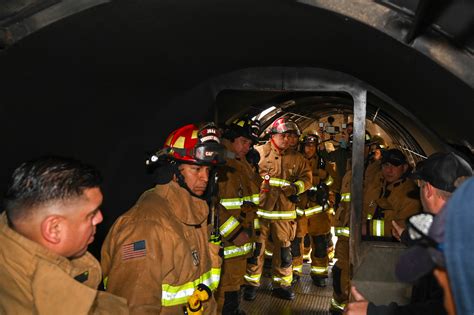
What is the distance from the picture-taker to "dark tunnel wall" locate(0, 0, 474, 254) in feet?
8.58

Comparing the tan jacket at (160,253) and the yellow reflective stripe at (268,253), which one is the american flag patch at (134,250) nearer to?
the tan jacket at (160,253)

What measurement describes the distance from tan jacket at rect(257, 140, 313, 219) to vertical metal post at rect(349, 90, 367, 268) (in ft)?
8.46

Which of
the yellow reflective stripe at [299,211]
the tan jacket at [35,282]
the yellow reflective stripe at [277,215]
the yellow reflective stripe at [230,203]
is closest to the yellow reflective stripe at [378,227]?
the yellow reflective stripe at [230,203]

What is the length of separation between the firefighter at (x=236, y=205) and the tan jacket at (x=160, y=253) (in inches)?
85.2

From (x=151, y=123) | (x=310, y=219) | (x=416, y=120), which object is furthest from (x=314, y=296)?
(x=151, y=123)

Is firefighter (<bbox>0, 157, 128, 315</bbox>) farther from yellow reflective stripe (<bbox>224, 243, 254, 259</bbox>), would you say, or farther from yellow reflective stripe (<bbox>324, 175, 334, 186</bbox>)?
yellow reflective stripe (<bbox>324, 175, 334, 186</bbox>)

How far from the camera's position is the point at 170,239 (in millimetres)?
2723

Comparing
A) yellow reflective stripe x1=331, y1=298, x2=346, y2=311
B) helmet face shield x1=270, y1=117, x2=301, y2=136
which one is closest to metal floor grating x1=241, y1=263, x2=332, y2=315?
yellow reflective stripe x1=331, y1=298, x2=346, y2=311

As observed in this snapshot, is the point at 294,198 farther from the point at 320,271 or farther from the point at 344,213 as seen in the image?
the point at 320,271

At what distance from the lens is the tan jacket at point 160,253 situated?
2.52 m

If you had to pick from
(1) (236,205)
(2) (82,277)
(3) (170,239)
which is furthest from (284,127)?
(2) (82,277)

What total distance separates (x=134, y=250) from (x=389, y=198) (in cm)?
358

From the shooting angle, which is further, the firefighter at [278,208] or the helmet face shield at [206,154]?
the firefighter at [278,208]

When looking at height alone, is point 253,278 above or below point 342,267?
below
